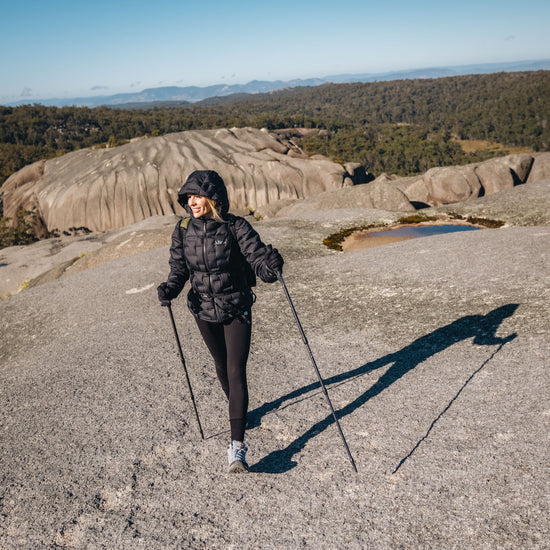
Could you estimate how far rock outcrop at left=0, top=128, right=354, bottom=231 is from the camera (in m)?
59.5

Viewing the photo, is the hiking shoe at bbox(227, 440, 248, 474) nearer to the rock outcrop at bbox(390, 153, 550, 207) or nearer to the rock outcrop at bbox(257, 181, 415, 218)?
the rock outcrop at bbox(257, 181, 415, 218)

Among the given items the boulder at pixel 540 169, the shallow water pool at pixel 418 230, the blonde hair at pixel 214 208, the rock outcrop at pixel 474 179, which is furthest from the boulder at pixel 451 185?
the blonde hair at pixel 214 208

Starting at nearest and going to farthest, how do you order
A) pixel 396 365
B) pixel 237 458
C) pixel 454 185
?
pixel 237 458, pixel 396 365, pixel 454 185

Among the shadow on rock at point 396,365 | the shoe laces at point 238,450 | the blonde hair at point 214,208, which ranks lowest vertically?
the shadow on rock at point 396,365

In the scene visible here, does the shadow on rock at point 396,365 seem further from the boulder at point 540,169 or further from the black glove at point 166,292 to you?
the boulder at point 540,169

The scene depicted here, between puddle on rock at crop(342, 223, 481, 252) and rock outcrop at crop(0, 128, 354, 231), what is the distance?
112 ft

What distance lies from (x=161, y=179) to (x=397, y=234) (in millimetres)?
50709

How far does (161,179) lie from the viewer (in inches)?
2512

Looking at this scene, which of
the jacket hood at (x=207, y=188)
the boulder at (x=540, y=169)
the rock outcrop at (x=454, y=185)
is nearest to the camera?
the jacket hood at (x=207, y=188)

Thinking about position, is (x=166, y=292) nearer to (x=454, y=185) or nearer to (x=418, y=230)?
(x=418, y=230)

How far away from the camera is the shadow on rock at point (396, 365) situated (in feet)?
19.7

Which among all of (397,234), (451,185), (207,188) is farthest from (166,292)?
(451,185)

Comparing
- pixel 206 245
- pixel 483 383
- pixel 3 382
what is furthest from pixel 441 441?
pixel 3 382

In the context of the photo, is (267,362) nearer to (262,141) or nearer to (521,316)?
(521,316)
